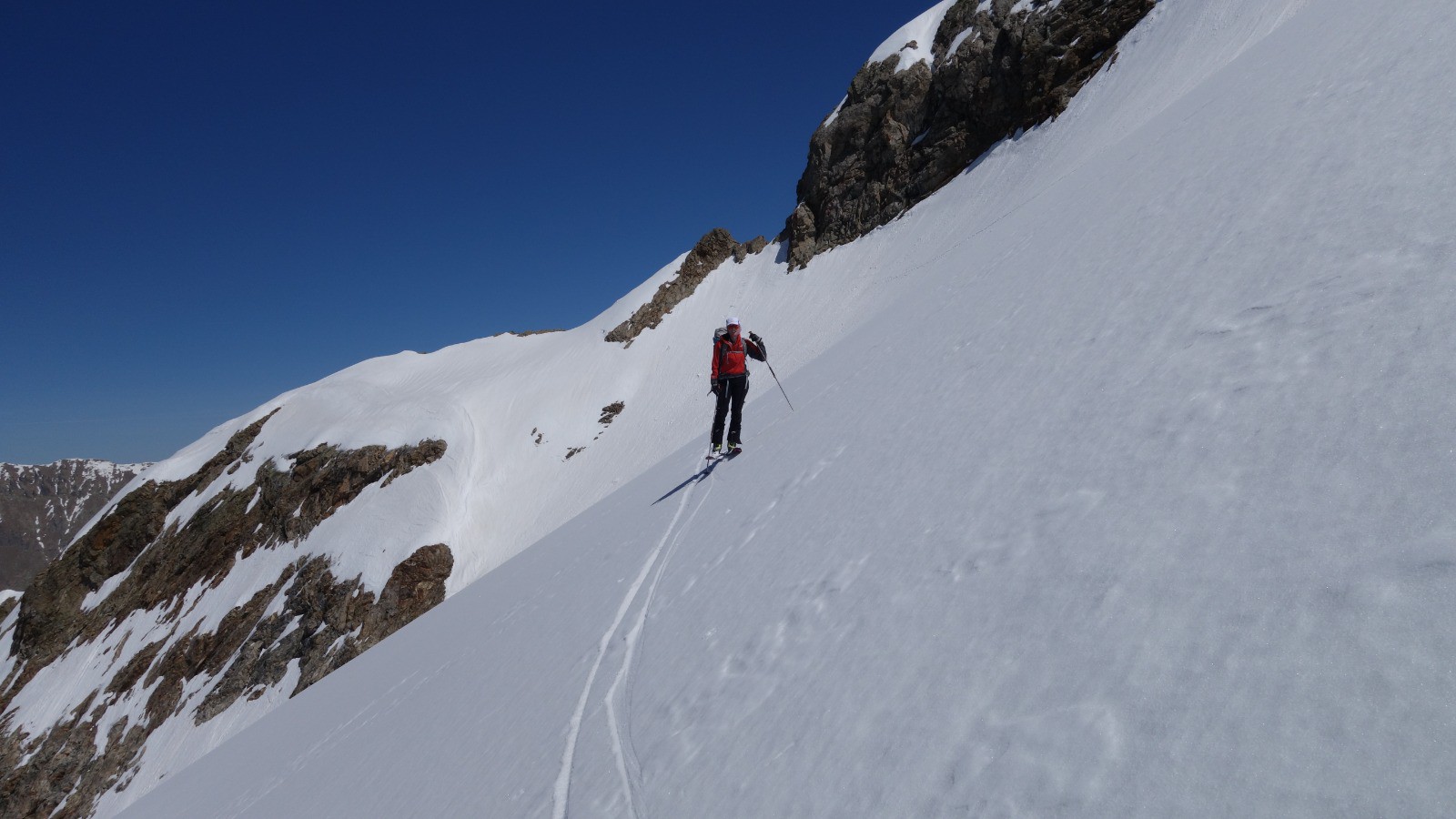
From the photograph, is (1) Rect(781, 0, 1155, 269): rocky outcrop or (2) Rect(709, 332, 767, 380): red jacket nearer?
(2) Rect(709, 332, 767, 380): red jacket

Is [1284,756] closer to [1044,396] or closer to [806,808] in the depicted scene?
[806,808]

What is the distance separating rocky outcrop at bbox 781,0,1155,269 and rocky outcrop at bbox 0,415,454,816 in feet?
98.7

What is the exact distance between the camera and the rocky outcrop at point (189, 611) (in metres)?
26.8

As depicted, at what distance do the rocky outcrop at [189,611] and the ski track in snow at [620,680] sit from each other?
981 inches

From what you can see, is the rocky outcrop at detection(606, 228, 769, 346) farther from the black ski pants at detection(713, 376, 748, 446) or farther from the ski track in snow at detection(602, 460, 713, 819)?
the ski track in snow at detection(602, 460, 713, 819)

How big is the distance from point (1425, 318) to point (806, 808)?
11.4 ft

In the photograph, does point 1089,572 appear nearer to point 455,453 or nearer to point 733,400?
point 733,400

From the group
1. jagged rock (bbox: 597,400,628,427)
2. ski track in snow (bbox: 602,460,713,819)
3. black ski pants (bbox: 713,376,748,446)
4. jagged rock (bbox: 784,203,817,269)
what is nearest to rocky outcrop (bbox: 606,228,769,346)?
jagged rock (bbox: 784,203,817,269)

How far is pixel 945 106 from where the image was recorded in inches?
1439

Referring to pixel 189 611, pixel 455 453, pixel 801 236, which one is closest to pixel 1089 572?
pixel 455 453

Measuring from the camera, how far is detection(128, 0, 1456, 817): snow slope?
5.72 ft

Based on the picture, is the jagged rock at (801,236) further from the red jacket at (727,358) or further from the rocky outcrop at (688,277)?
the red jacket at (727,358)

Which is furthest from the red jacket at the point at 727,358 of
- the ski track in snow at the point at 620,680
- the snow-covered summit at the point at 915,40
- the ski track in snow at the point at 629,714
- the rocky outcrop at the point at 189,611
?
the snow-covered summit at the point at 915,40

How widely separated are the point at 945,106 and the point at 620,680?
4027 cm
